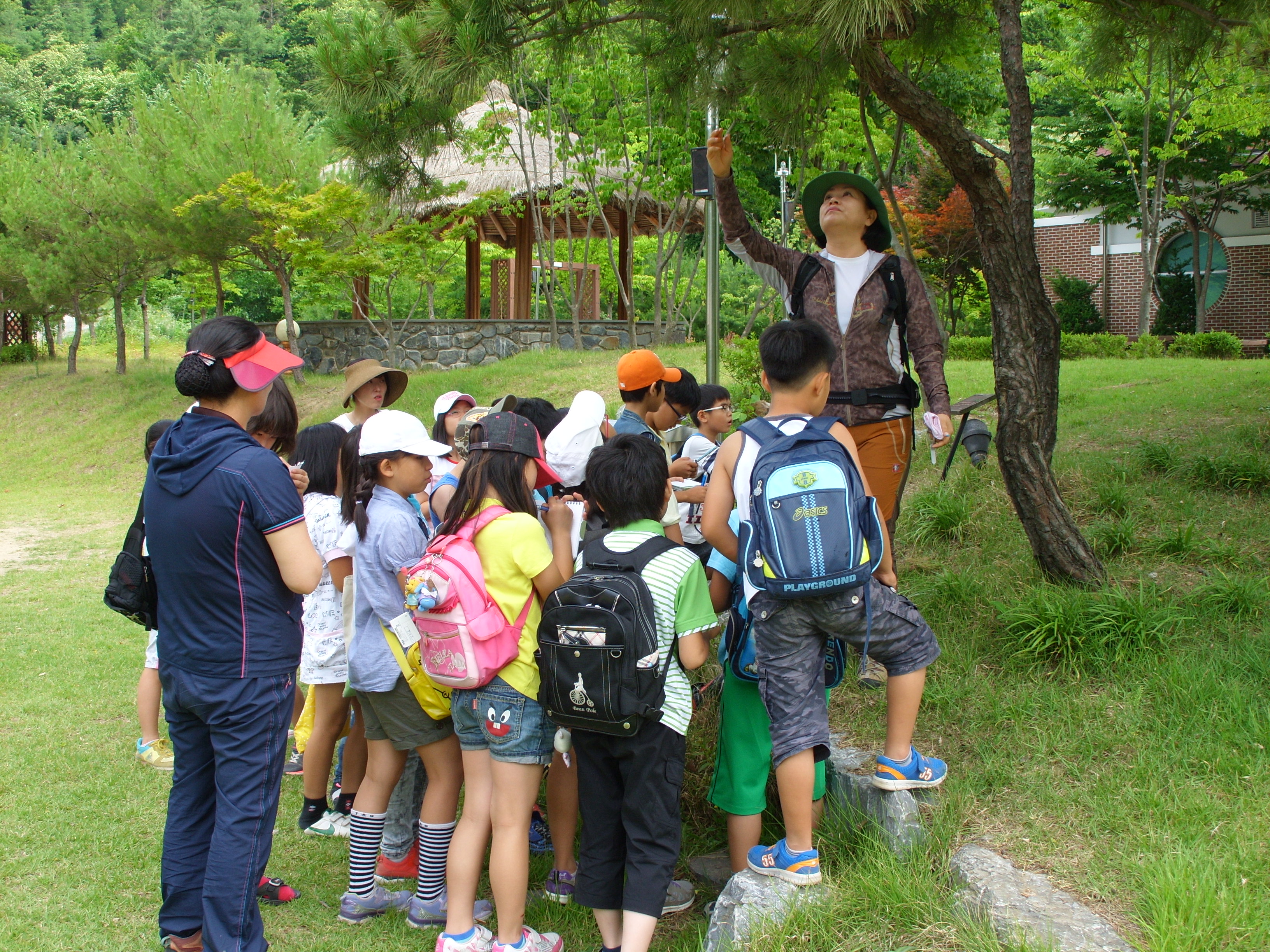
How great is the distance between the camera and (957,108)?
424 inches

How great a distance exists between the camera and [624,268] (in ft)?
59.5

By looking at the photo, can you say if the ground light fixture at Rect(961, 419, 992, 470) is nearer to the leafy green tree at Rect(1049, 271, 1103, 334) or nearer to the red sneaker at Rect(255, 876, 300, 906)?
the red sneaker at Rect(255, 876, 300, 906)

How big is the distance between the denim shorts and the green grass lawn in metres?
0.72

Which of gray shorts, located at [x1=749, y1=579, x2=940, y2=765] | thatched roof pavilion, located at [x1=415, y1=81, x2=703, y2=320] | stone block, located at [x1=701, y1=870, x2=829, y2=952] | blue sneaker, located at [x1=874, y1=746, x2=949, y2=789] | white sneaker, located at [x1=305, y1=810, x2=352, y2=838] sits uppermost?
thatched roof pavilion, located at [x1=415, y1=81, x2=703, y2=320]

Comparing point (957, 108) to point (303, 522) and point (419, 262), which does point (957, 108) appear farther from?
point (303, 522)

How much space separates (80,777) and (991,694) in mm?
3758

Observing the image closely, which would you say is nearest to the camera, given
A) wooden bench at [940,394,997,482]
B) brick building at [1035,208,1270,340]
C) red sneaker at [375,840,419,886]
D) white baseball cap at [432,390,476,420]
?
red sneaker at [375,840,419,886]

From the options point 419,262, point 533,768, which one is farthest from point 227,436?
point 419,262

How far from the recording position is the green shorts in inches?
112

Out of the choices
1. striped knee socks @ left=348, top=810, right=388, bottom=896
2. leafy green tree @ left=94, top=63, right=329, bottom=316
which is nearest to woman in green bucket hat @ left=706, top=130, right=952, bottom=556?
striped knee socks @ left=348, top=810, right=388, bottom=896

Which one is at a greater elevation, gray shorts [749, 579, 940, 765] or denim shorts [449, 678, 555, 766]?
gray shorts [749, 579, 940, 765]

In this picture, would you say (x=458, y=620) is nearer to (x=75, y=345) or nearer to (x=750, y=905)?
(x=750, y=905)

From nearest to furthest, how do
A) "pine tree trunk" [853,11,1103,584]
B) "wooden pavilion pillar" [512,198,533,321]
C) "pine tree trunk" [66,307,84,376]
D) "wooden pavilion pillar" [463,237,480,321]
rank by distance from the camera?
"pine tree trunk" [853,11,1103,584] → "wooden pavilion pillar" [512,198,533,321] → "wooden pavilion pillar" [463,237,480,321] → "pine tree trunk" [66,307,84,376]

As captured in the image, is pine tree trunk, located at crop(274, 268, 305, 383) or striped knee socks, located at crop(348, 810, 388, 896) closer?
striped knee socks, located at crop(348, 810, 388, 896)
